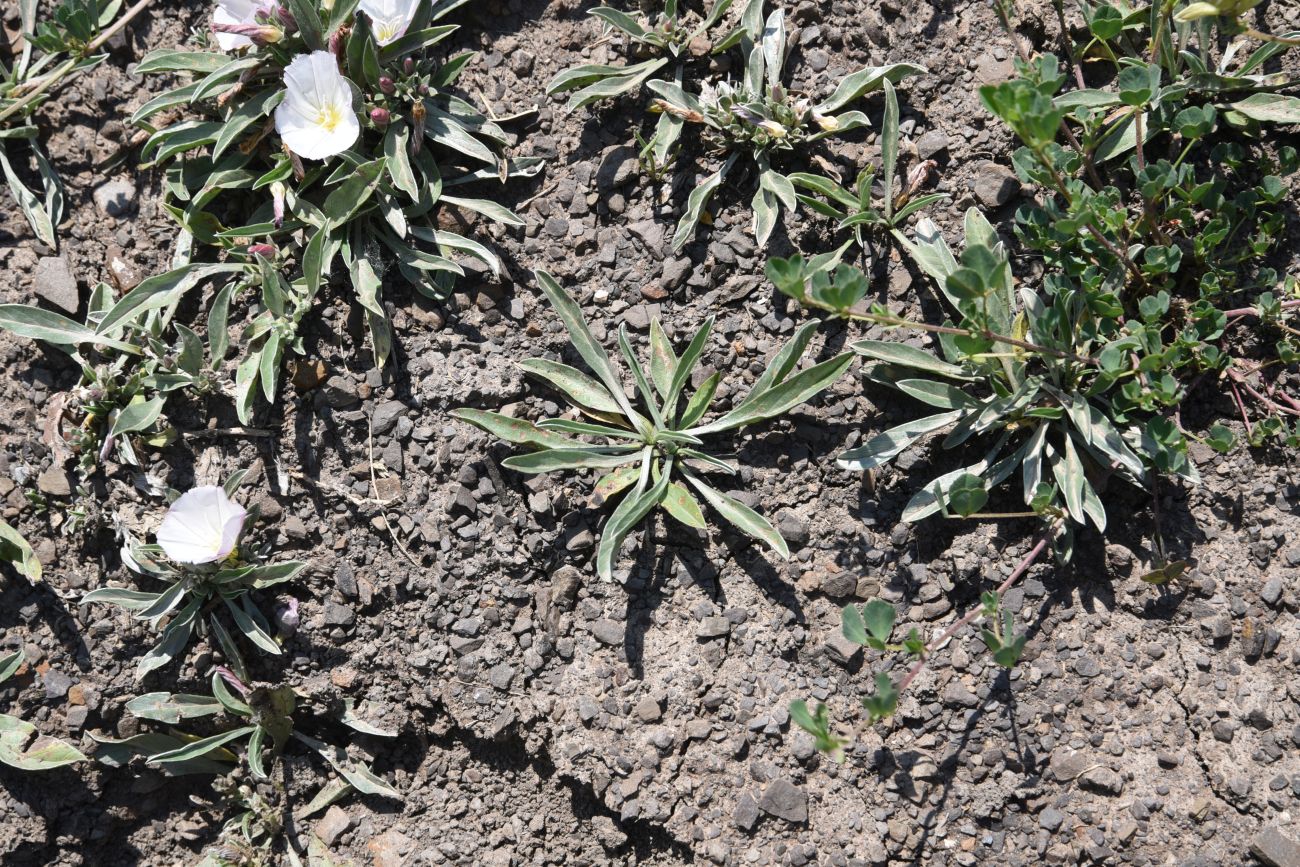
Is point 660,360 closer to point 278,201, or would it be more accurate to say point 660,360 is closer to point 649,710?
point 649,710

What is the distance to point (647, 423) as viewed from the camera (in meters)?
2.77

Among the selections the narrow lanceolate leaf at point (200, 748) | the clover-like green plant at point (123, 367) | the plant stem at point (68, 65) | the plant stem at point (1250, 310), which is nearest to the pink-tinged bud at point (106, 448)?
the clover-like green plant at point (123, 367)

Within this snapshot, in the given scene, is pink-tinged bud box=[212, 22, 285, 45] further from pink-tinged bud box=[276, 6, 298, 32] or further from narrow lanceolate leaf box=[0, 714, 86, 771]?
narrow lanceolate leaf box=[0, 714, 86, 771]

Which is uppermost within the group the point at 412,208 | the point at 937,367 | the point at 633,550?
the point at 412,208

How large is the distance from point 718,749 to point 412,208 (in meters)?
1.78

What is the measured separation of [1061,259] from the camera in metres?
2.67

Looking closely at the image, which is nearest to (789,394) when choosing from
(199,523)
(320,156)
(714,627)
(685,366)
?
(685,366)

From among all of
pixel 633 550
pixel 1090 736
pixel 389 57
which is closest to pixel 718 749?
pixel 633 550

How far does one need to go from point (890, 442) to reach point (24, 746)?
8.63 ft

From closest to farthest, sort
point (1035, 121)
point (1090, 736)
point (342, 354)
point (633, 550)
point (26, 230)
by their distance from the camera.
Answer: point (1035, 121)
point (1090, 736)
point (633, 550)
point (342, 354)
point (26, 230)

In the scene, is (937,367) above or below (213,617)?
above

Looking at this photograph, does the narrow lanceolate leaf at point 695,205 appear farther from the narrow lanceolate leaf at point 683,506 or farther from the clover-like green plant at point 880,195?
the narrow lanceolate leaf at point 683,506

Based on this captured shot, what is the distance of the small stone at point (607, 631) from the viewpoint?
8.96 ft

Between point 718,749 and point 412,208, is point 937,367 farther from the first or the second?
point 412,208
